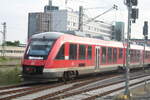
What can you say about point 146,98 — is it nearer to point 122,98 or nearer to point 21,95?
point 122,98

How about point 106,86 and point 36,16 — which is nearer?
point 106,86

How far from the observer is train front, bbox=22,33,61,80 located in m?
18.2

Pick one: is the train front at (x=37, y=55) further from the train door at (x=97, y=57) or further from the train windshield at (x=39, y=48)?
the train door at (x=97, y=57)

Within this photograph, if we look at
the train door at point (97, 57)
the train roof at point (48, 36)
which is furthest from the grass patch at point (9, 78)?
the train door at point (97, 57)

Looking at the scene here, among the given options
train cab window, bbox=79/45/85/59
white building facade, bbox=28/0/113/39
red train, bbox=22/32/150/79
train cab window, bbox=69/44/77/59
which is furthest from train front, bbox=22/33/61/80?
white building facade, bbox=28/0/113/39

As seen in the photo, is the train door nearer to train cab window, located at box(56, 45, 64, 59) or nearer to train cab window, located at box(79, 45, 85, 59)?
train cab window, located at box(79, 45, 85, 59)

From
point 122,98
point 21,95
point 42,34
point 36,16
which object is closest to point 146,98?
point 122,98

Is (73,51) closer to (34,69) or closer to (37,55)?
(37,55)

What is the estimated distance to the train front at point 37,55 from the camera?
717 inches

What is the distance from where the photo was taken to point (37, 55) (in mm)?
18562

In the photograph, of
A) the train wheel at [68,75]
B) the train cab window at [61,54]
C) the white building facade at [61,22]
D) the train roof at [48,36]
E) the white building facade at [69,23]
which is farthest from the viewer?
the white building facade at [69,23]

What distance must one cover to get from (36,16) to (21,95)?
98.8 m

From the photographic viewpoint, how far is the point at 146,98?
45.0ft

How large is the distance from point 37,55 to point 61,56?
1.44 m
